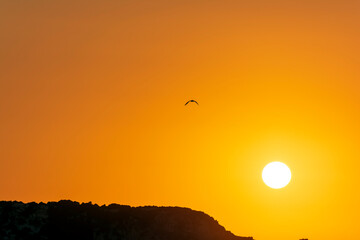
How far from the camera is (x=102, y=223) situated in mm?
172375

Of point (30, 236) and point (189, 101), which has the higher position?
point (189, 101)

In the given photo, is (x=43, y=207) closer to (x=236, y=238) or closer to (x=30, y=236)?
(x=30, y=236)

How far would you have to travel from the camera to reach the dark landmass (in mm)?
169875

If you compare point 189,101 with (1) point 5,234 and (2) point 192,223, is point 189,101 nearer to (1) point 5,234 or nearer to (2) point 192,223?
(2) point 192,223

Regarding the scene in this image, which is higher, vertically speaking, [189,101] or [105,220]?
[189,101]

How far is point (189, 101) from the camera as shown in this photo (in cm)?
17412

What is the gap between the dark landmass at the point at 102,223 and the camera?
169875mm

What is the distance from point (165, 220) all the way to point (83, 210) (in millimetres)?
14401

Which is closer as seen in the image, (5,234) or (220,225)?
(5,234)

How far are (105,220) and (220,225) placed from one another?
21.1 meters

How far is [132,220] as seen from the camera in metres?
174

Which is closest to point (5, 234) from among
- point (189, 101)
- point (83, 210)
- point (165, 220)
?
point (83, 210)

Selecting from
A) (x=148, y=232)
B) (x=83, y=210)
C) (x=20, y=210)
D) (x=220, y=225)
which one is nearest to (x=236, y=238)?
(x=220, y=225)

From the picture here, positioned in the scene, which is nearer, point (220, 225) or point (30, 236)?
point (30, 236)
